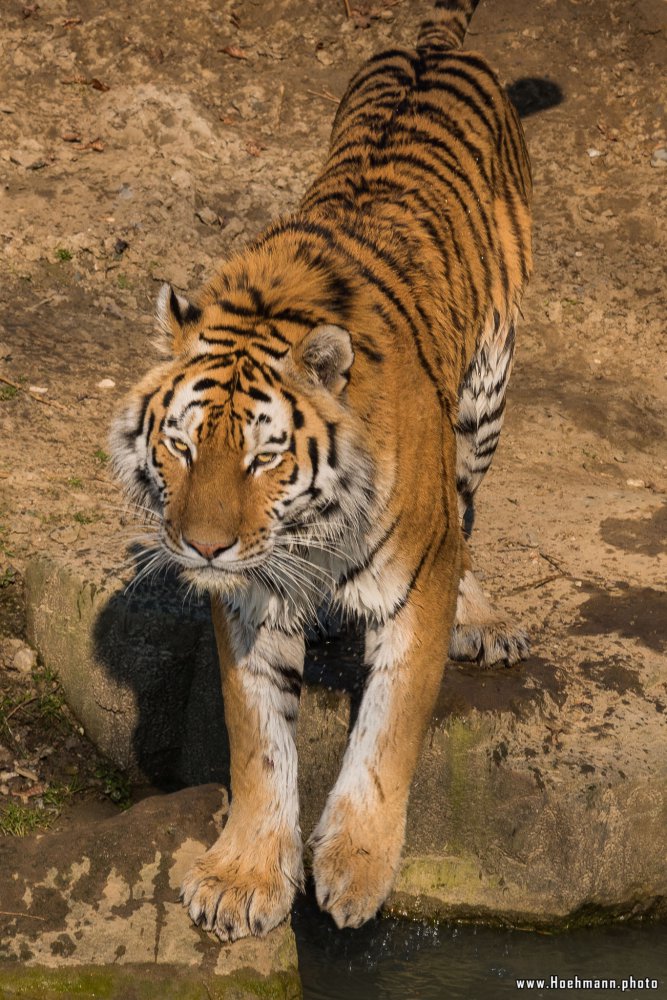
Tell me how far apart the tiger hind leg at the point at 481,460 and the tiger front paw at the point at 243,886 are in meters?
0.99

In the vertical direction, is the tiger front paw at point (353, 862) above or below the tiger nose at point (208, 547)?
below

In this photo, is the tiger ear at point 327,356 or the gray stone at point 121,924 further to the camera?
the gray stone at point 121,924

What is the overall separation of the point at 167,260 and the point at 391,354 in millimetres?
3964

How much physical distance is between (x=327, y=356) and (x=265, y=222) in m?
4.65

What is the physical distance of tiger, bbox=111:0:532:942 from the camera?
9.30ft

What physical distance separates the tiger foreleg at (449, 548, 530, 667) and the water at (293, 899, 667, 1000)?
0.78 metres

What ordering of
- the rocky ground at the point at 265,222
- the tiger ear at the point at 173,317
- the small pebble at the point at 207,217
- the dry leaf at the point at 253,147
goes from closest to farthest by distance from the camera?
1. the tiger ear at the point at 173,317
2. the rocky ground at the point at 265,222
3. the small pebble at the point at 207,217
4. the dry leaf at the point at 253,147

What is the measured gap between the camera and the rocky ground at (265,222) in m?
4.36

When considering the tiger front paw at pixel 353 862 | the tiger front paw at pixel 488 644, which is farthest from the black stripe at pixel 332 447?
the tiger front paw at pixel 488 644

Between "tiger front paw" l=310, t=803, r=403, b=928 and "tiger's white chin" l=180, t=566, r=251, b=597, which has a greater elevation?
"tiger's white chin" l=180, t=566, r=251, b=597

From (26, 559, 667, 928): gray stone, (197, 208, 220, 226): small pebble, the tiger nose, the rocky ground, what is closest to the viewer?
the tiger nose

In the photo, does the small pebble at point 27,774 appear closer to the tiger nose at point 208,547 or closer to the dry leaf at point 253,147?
the tiger nose at point 208,547

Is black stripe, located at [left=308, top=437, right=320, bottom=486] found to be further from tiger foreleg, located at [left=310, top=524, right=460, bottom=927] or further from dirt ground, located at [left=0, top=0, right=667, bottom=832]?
dirt ground, located at [left=0, top=0, right=667, bottom=832]

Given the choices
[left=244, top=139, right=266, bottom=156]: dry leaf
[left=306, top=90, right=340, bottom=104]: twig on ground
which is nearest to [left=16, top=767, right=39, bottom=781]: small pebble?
[left=244, top=139, right=266, bottom=156]: dry leaf
